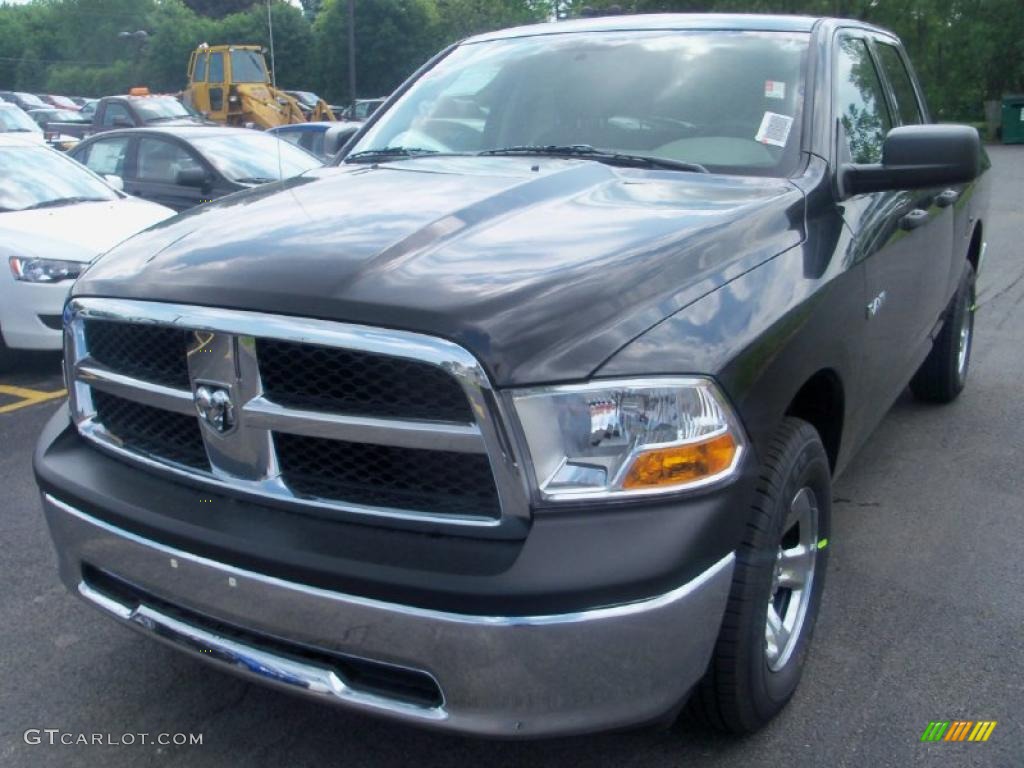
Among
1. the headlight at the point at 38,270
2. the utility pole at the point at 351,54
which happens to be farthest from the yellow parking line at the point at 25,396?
the utility pole at the point at 351,54

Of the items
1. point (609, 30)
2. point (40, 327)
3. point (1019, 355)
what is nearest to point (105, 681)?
point (609, 30)

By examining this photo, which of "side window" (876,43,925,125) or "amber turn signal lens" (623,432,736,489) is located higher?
"side window" (876,43,925,125)

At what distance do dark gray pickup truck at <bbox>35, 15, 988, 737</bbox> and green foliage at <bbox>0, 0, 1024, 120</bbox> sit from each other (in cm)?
360

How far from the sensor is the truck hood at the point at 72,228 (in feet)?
21.3

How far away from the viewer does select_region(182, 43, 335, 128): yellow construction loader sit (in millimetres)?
23953

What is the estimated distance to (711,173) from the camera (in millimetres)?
3260

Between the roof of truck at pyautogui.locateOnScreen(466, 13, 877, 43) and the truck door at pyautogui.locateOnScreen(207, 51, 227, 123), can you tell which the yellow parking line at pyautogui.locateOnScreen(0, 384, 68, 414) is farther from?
the truck door at pyautogui.locateOnScreen(207, 51, 227, 123)

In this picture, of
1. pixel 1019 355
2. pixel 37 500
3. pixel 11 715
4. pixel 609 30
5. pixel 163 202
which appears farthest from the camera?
pixel 163 202

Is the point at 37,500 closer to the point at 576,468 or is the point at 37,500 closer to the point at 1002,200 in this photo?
the point at 576,468

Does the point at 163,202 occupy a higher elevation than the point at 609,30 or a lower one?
lower

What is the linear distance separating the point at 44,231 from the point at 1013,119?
31691 millimetres

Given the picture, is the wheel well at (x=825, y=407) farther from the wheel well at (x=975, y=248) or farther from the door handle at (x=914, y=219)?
the wheel well at (x=975, y=248)

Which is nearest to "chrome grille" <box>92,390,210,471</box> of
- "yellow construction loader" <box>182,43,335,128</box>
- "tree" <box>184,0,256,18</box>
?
"yellow construction loader" <box>182,43,335,128</box>

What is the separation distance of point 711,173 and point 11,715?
2.55m
